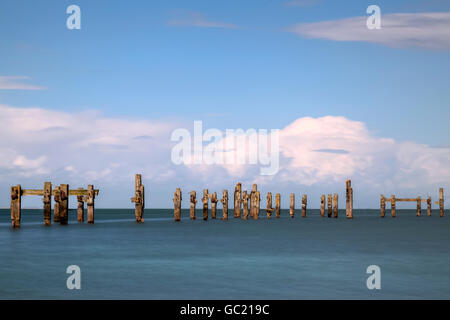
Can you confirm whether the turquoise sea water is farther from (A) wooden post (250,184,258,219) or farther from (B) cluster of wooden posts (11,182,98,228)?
(A) wooden post (250,184,258,219)

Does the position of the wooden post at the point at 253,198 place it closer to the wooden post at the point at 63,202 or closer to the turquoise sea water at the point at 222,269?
the wooden post at the point at 63,202

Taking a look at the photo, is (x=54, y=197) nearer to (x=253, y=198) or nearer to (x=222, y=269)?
(x=222, y=269)

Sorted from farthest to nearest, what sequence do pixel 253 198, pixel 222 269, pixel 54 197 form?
pixel 253 198, pixel 54 197, pixel 222 269

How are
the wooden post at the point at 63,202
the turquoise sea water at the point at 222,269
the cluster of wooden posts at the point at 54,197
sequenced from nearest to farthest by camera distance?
the turquoise sea water at the point at 222,269 → the cluster of wooden posts at the point at 54,197 → the wooden post at the point at 63,202

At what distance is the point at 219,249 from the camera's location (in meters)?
22.2

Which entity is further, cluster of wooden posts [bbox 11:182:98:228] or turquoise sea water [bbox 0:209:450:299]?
cluster of wooden posts [bbox 11:182:98:228]

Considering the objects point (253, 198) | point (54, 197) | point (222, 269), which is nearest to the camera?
point (222, 269)

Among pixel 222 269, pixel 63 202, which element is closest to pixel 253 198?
pixel 63 202

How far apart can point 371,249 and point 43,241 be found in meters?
12.4

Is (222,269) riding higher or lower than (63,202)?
lower

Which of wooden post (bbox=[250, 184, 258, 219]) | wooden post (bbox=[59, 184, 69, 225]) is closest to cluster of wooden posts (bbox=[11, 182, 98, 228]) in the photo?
wooden post (bbox=[59, 184, 69, 225])

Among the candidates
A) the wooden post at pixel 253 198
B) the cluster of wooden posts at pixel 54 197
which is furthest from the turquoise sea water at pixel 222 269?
the wooden post at pixel 253 198
